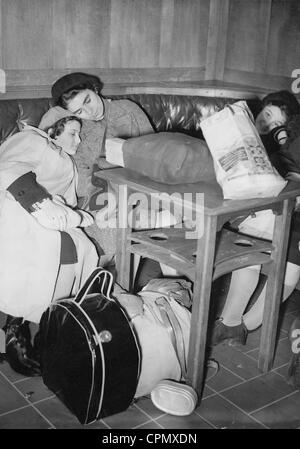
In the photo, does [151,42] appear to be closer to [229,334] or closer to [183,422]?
[229,334]

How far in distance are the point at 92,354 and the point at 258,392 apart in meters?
0.78

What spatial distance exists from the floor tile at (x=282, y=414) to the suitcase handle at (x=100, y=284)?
29.1 inches

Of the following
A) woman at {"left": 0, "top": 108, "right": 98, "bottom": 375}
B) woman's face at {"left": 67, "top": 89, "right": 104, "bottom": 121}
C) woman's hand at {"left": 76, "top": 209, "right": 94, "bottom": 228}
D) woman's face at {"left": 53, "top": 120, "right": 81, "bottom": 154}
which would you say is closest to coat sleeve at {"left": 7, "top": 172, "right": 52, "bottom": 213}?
woman at {"left": 0, "top": 108, "right": 98, "bottom": 375}

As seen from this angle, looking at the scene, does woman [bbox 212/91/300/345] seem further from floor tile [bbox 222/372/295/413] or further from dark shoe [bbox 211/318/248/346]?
floor tile [bbox 222/372/295/413]

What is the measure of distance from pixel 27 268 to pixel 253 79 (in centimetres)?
246

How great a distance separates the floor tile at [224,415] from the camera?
7.08 ft

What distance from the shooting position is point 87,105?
2.88 meters

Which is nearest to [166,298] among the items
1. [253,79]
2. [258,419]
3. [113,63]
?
[258,419]

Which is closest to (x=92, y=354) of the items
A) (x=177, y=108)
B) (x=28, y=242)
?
(x=28, y=242)

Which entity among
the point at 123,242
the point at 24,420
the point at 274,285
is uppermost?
the point at 123,242

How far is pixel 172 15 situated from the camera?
4023 mm

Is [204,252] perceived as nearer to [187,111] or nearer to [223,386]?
[223,386]

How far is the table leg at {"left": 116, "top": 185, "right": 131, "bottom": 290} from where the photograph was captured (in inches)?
94.7

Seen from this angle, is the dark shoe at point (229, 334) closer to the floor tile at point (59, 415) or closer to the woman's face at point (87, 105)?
the floor tile at point (59, 415)
